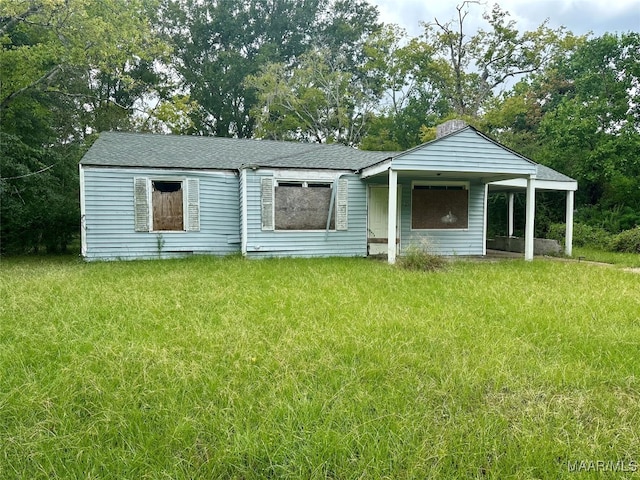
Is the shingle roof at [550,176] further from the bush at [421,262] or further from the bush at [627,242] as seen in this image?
the bush at [421,262]

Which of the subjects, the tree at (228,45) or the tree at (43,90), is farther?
the tree at (228,45)

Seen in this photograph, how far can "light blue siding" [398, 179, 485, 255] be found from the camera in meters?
10.7

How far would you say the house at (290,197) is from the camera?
8797 mm

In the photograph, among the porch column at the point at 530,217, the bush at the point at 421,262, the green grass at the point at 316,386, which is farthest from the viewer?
the porch column at the point at 530,217

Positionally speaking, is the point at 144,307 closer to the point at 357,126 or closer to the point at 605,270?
the point at 605,270

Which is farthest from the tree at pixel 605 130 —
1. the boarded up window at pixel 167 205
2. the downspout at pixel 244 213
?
the boarded up window at pixel 167 205

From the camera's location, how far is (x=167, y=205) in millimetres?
9766

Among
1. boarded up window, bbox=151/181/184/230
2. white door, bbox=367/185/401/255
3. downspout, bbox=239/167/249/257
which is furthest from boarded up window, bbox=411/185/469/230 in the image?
boarded up window, bbox=151/181/184/230

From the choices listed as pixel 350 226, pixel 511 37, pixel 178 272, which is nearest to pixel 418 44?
pixel 511 37

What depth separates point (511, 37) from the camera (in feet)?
70.5

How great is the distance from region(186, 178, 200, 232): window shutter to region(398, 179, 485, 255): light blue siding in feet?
18.5

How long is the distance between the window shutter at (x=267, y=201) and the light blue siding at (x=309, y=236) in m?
0.09

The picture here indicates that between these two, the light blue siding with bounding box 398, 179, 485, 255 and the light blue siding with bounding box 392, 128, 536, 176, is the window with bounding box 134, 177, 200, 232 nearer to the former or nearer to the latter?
the light blue siding with bounding box 392, 128, 536, 176

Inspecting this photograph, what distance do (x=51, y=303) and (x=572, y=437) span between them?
212 inches
